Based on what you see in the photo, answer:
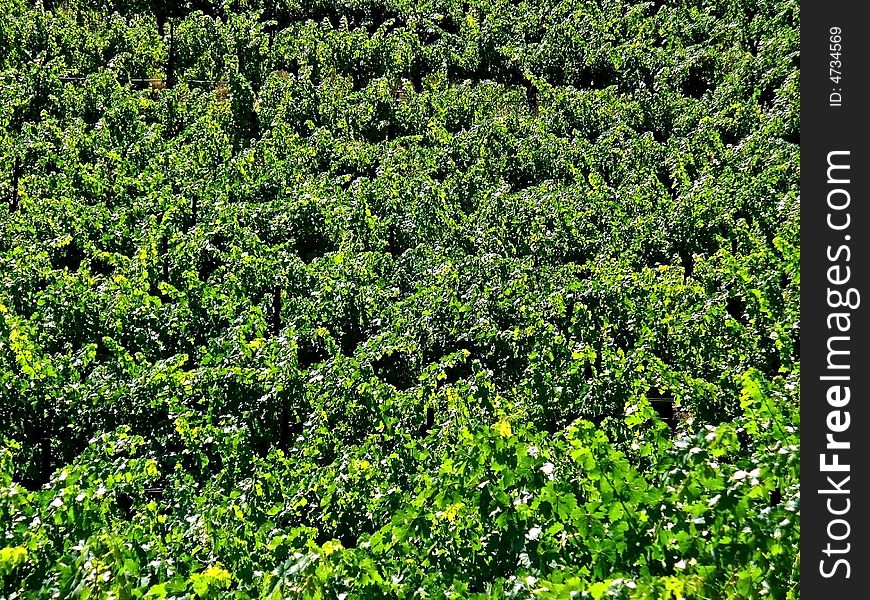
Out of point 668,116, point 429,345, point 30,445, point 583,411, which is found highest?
point 668,116

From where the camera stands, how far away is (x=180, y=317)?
26.7ft

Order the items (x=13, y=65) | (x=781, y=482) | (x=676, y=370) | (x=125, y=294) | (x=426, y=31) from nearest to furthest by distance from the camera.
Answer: (x=781, y=482)
(x=676, y=370)
(x=125, y=294)
(x=13, y=65)
(x=426, y=31)

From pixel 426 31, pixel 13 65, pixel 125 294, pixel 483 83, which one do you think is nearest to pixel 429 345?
pixel 125 294

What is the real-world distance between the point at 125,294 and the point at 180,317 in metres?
0.64

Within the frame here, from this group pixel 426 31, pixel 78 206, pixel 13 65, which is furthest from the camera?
pixel 426 31

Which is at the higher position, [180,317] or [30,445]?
[180,317]

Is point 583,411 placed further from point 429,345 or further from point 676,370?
point 429,345

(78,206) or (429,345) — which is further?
(78,206)

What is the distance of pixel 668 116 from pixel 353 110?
218 inches

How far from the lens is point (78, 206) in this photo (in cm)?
988

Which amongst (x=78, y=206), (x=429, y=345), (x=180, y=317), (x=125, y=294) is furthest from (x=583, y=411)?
(x=78, y=206)

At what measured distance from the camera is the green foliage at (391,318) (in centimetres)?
479

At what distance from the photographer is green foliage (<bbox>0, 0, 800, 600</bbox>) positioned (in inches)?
189

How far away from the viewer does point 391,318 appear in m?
8.49
